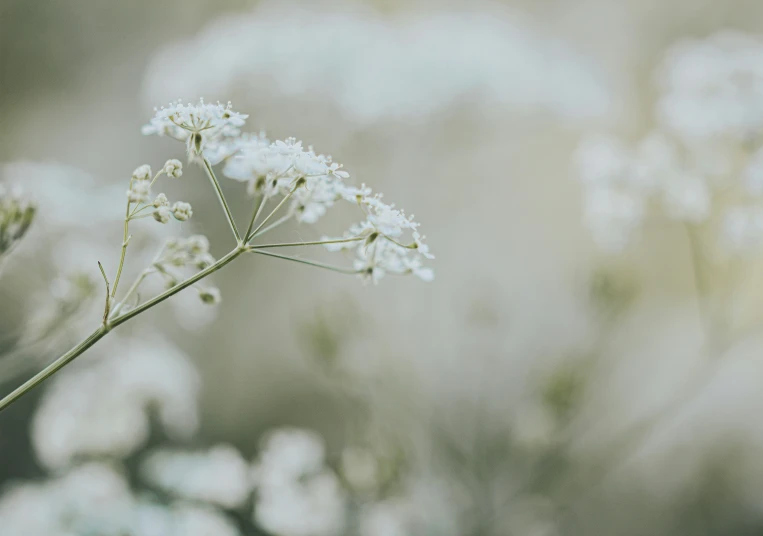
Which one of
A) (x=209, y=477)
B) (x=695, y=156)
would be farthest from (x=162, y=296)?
(x=695, y=156)

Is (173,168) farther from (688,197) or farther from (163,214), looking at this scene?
(688,197)

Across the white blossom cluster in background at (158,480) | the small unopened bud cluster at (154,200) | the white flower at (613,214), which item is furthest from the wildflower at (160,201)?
the white flower at (613,214)

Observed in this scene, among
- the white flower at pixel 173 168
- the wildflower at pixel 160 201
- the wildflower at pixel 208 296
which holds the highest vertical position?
the white flower at pixel 173 168

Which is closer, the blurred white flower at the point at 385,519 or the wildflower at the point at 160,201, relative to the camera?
the wildflower at the point at 160,201

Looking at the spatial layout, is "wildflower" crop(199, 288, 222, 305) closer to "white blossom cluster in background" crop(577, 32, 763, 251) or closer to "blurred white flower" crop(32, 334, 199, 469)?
"blurred white flower" crop(32, 334, 199, 469)

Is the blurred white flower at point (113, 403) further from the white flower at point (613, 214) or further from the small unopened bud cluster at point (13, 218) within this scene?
the white flower at point (613, 214)

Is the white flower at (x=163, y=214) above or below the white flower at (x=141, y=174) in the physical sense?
below

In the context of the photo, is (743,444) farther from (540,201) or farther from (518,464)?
(540,201)

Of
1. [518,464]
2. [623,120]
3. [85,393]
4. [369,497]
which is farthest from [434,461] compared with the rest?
[623,120]
